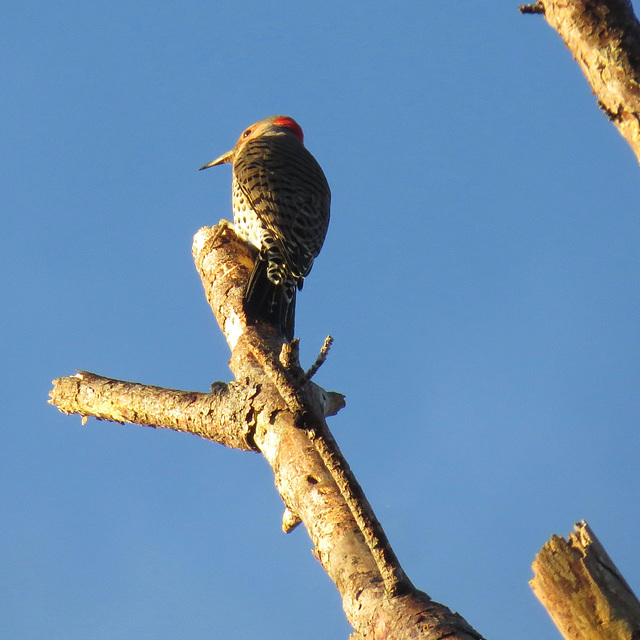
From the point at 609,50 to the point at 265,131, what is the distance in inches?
276

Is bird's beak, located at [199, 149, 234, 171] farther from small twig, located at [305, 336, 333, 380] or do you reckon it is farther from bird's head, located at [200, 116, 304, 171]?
small twig, located at [305, 336, 333, 380]

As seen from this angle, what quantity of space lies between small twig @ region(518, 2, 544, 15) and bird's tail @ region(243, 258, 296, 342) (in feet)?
9.19

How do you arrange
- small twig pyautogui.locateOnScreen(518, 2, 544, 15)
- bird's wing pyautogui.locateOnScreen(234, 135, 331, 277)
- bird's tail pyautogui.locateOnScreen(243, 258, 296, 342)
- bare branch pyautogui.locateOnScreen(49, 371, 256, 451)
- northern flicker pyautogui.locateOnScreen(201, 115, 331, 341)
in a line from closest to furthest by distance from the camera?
small twig pyautogui.locateOnScreen(518, 2, 544, 15) → bare branch pyautogui.locateOnScreen(49, 371, 256, 451) → bird's tail pyautogui.locateOnScreen(243, 258, 296, 342) → northern flicker pyautogui.locateOnScreen(201, 115, 331, 341) → bird's wing pyautogui.locateOnScreen(234, 135, 331, 277)

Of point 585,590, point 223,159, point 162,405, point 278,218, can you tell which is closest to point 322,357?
point 585,590

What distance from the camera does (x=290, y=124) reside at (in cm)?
889

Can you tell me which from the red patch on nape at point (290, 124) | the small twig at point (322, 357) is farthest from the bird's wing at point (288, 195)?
the small twig at point (322, 357)

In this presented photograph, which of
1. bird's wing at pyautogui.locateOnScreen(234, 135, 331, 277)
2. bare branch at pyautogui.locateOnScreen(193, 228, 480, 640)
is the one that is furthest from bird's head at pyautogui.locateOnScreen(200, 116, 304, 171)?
bare branch at pyautogui.locateOnScreen(193, 228, 480, 640)

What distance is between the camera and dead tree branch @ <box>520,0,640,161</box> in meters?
1.66

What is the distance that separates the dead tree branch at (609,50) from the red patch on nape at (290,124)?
23.2 ft

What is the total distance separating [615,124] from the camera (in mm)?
1689

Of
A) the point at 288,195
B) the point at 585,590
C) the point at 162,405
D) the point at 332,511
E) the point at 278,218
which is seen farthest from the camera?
the point at 288,195

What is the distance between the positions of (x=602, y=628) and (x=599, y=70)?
5.08 feet

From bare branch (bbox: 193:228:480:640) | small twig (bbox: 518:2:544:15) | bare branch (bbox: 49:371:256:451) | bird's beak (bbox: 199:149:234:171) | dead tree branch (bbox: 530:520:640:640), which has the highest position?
bird's beak (bbox: 199:149:234:171)

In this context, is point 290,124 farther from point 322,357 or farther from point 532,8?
point 532,8
